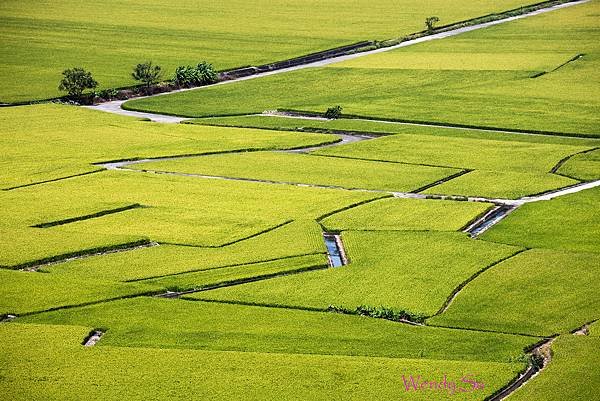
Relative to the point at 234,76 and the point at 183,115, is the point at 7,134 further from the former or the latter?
the point at 234,76

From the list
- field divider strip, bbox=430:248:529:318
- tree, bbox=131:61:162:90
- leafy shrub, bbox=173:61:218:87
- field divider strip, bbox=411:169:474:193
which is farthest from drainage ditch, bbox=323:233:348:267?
leafy shrub, bbox=173:61:218:87

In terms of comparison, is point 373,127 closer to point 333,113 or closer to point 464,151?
point 333,113

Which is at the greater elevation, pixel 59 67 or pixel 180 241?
pixel 59 67

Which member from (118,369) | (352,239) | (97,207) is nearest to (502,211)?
(352,239)

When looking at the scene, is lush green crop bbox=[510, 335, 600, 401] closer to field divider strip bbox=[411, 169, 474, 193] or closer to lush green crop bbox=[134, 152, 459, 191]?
field divider strip bbox=[411, 169, 474, 193]

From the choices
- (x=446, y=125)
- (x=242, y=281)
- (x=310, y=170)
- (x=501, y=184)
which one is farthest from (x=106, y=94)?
(x=242, y=281)
